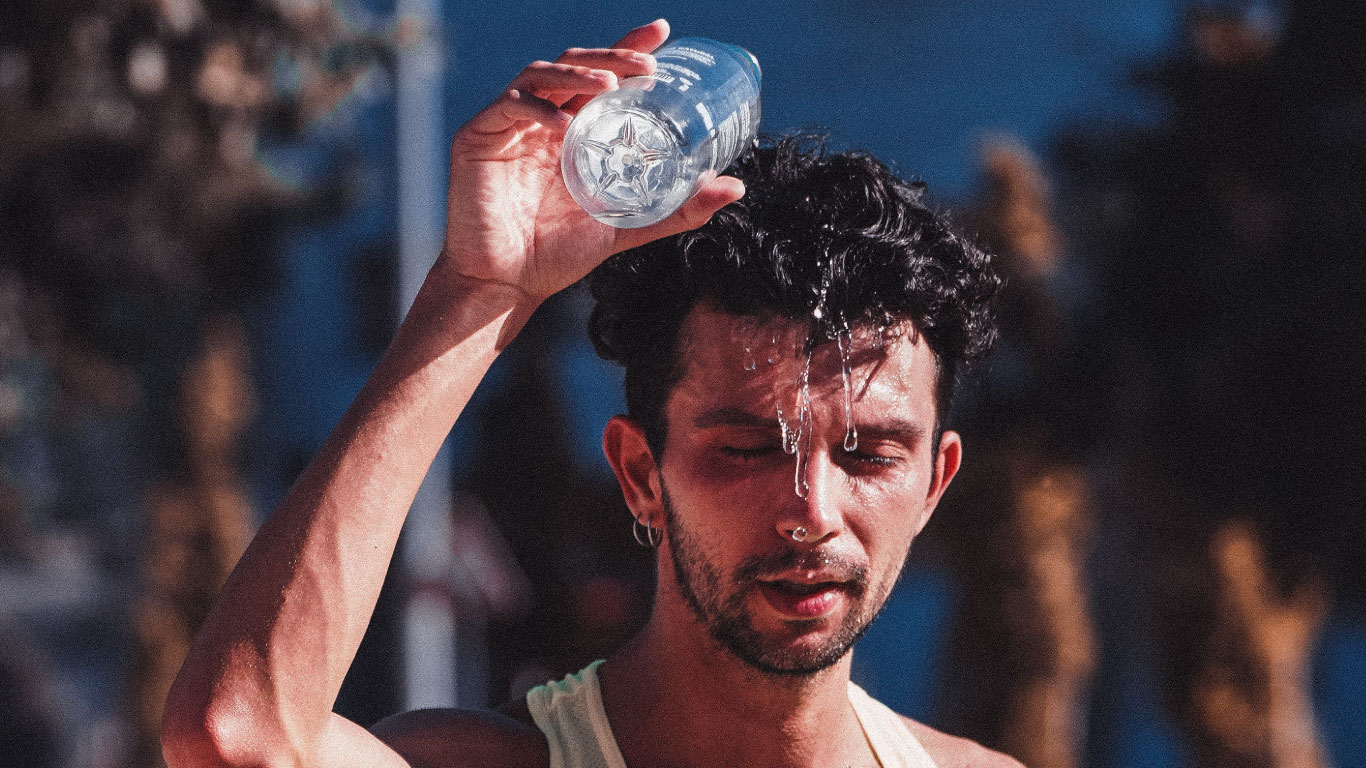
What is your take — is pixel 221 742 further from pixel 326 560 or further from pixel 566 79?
pixel 566 79

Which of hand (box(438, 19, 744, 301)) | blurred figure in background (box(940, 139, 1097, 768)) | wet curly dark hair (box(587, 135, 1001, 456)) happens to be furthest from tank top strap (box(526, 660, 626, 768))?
blurred figure in background (box(940, 139, 1097, 768))

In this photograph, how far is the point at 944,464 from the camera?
8.68 ft

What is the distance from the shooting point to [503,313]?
2.08 metres

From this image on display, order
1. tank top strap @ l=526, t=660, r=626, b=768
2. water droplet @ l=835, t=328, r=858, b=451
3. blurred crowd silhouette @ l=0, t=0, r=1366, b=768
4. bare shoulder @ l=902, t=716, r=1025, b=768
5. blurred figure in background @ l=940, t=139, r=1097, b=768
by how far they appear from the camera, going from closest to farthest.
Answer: water droplet @ l=835, t=328, r=858, b=451
tank top strap @ l=526, t=660, r=626, b=768
bare shoulder @ l=902, t=716, r=1025, b=768
blurred crowd silhouette @ l=0, t=0, r=1366, b=768
blurred figure in background @ l=940, t=139, r=1097, b=768

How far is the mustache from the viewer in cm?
220

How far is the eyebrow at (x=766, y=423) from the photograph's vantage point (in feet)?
7.54

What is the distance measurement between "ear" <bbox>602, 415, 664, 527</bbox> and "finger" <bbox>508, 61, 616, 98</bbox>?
714 millimetres

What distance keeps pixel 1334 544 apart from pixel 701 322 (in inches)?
299

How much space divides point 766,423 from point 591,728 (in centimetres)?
64

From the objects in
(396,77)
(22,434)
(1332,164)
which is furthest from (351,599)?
(396,77)

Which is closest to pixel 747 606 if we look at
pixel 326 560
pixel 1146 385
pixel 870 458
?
pixel 870 458

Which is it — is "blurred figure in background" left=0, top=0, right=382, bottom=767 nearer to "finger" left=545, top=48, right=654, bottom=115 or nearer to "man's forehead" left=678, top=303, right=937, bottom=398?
"man's forehead" left=678, top=303, right=937, bottom=398

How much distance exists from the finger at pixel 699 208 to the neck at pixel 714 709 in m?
0.72

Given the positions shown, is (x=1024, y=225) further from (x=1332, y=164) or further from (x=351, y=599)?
(x=351, y=599)
